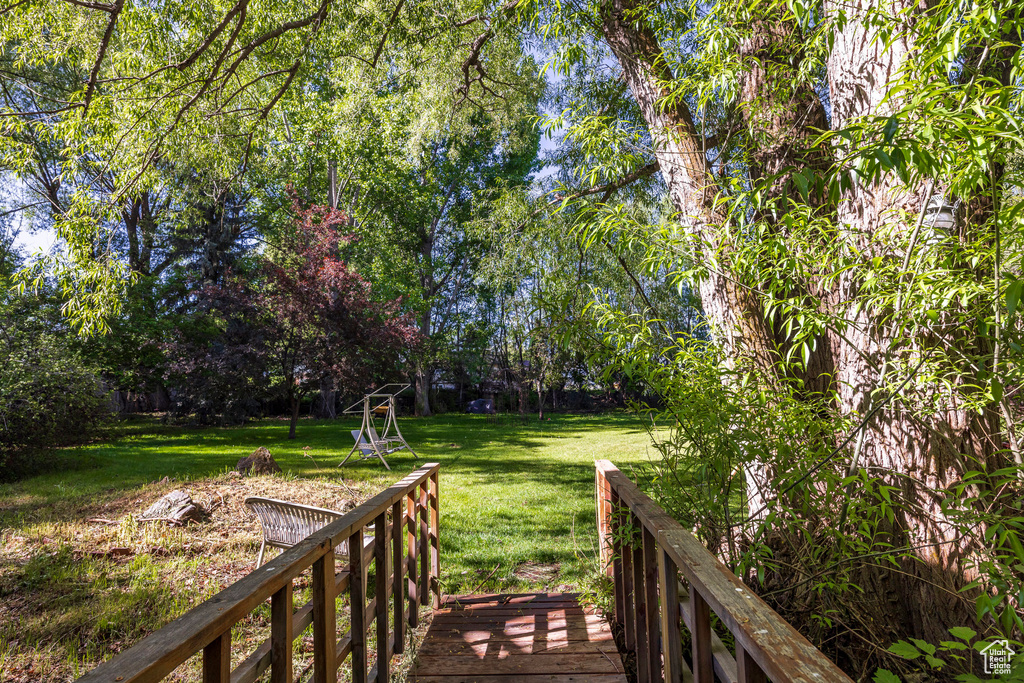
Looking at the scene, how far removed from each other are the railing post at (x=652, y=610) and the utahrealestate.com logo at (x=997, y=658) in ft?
2.93

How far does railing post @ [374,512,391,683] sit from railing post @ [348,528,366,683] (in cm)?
28

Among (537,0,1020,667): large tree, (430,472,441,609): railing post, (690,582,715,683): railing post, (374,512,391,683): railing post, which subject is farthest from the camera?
(430,472,441,609): railing post

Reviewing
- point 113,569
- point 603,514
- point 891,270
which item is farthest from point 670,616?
point 113,569

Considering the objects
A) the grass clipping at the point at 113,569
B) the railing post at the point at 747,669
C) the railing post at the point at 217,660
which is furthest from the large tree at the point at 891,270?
the grass clipping at the point at 113,569

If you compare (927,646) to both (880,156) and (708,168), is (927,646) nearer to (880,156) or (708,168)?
(880,156)

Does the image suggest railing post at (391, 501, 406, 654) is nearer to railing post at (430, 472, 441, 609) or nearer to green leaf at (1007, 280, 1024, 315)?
railing post at (430, 472, 441, 609)

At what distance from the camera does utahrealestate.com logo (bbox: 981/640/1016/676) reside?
154 cm

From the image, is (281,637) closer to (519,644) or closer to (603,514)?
(519,644)

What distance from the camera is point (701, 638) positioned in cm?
135

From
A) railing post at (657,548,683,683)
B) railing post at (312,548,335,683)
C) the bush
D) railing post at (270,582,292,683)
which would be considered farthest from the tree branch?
railing post at (657,548,683,683)

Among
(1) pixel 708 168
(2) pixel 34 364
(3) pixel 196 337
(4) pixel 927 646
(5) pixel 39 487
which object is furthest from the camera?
(3) pixel 196 337

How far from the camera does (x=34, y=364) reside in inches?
329

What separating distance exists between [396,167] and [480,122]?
14.3 metres

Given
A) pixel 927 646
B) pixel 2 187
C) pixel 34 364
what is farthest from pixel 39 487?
pixel 2 187
